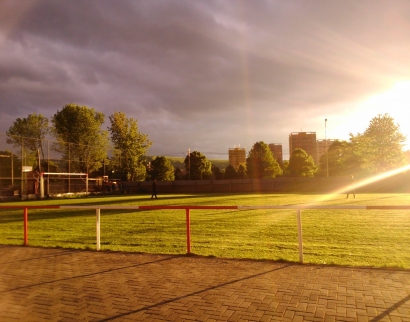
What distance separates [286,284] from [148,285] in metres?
2.22

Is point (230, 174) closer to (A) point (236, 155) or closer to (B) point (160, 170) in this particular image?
(B) point (160, 170)

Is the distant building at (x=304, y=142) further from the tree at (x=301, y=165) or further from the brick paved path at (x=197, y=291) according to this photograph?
the brick paved path at (x=197, y=291)

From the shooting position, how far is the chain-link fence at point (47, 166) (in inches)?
1693

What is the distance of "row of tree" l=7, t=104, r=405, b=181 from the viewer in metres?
58.4

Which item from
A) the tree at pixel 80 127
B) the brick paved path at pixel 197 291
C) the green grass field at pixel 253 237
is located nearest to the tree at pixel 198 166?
the tree at pixel 80 127

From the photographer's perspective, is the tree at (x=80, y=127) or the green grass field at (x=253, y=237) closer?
the green grass field at (x=253, y=237)

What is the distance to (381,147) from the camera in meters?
60.5

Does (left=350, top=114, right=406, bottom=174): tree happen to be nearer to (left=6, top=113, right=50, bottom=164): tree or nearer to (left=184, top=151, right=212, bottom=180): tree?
(left=184, top=151, right=212, bottom=180): tree

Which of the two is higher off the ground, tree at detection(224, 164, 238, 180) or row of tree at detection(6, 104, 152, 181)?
row of tree at detection(6, 104, 152, 181)

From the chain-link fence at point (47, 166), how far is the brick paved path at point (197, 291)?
130 ft

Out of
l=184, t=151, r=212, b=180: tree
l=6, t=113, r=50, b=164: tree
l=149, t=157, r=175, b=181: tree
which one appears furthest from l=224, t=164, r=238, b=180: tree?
l=6, t=113, r=50, b=164: tree

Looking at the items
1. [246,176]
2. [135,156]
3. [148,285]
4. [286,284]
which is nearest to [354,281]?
[286,284]

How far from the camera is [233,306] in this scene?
16.1 ft

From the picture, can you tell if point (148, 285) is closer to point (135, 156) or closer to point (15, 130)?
point (135, 156)
